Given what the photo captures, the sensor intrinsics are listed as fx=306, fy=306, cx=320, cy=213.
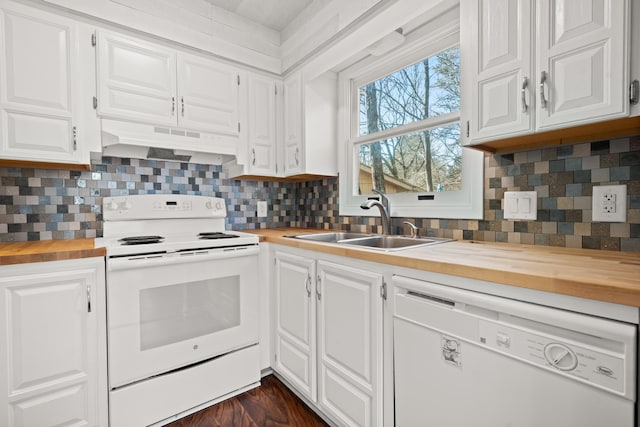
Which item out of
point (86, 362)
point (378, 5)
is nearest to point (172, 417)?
point (86, 362)

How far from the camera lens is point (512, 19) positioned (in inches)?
44.8

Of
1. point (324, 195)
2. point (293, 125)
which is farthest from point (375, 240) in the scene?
point (293, 125)

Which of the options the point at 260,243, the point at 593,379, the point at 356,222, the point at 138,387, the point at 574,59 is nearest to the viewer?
the point at 593,379

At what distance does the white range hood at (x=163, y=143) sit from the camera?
178 cm

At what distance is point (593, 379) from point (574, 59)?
96 cm

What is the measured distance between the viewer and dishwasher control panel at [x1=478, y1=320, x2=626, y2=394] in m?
0.70

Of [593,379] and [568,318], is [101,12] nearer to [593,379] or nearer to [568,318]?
[568,318]

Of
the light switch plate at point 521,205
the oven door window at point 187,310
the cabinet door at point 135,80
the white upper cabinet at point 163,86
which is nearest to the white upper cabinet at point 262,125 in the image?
the white upper cabinet at point 163,86

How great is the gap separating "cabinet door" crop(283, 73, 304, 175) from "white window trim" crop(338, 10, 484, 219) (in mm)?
329

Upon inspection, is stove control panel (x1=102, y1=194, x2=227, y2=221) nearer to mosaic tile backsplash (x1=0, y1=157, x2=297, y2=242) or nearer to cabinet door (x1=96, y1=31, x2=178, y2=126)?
mosaic tile backsplash (x1=0, y1=157, x2=297, y2=242)

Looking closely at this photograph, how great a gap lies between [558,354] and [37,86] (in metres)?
2.41

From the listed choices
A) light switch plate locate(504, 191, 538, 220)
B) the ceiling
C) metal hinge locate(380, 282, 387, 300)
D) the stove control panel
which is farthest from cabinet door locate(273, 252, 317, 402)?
the ceiling

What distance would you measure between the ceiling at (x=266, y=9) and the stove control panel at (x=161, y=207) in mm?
1396

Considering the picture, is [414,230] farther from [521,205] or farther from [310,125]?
[310,125]
